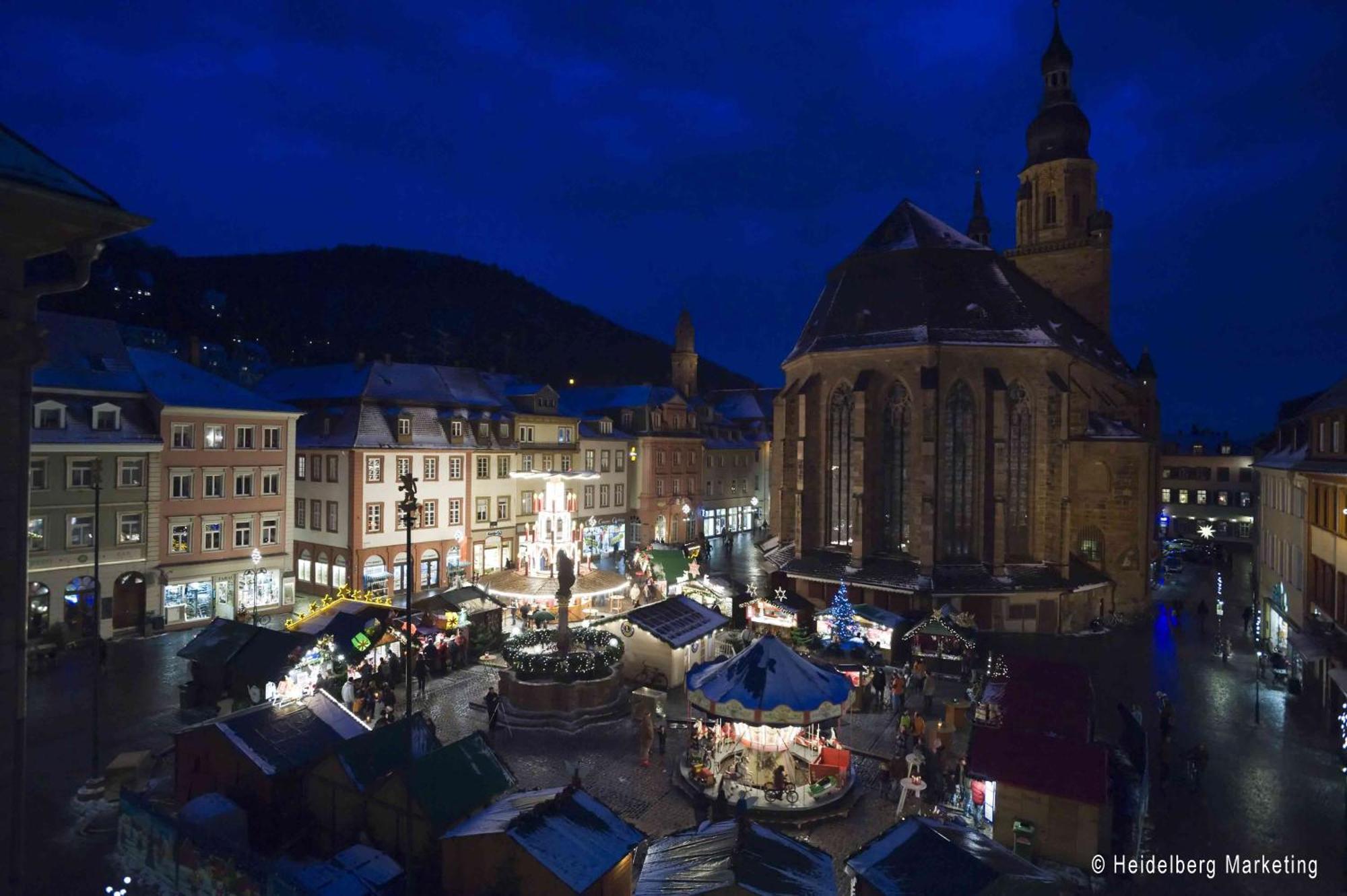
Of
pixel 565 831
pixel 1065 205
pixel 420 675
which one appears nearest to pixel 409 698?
pixel 565 831

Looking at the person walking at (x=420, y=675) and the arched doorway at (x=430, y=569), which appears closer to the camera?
the person walking at (x=420, y=675)

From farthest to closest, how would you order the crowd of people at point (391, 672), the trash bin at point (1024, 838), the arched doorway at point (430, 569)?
1. the arched doorway at point (430, 569)
2. the crowd of people at point (391, 672)
3. the trash bin at point (1024, 838)

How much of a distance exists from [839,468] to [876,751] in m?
19.4

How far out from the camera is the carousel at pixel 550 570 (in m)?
27.4

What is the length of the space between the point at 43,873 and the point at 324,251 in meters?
167

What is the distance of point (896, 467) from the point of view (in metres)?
35.7

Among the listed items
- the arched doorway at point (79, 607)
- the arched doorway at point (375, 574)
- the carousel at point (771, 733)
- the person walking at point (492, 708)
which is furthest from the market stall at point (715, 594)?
the arched doorway at point (79, 607)

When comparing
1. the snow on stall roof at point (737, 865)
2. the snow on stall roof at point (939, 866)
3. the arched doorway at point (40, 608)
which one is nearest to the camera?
the snow on stall roof at point (737, 865)

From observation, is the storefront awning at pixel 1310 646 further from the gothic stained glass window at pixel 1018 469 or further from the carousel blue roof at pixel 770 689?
the carousel blue roof at pixel 770 689

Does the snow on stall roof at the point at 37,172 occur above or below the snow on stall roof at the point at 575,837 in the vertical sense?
above

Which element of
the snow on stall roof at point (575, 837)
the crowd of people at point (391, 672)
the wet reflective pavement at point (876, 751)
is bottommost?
the wet reflective pavement at point (876, 751)

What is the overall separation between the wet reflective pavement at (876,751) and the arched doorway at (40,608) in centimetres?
147

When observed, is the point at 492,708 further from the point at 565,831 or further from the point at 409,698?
the point at 565,831

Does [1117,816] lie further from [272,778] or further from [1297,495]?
[1297,495]
